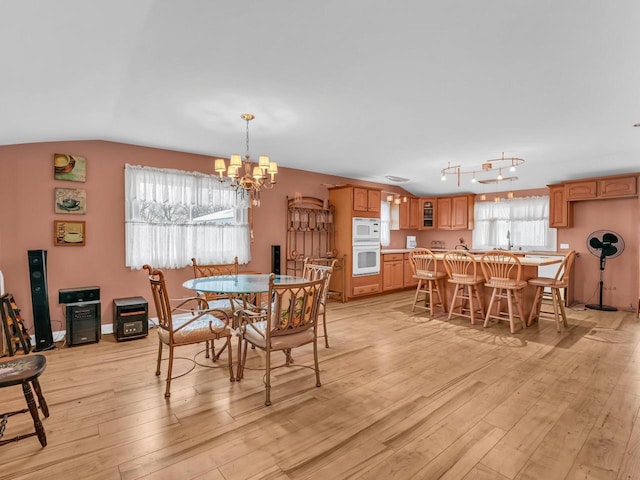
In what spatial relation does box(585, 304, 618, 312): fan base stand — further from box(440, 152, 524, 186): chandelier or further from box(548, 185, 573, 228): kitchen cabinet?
box(440, 152, 524, 186): chandelier

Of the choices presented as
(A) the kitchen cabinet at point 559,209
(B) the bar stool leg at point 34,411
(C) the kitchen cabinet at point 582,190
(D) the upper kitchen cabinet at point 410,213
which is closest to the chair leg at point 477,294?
(A) the kitchen cabinet at point 559,209

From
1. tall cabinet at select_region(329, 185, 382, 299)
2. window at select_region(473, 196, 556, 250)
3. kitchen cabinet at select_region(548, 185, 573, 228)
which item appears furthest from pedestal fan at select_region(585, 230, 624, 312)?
tall cabinet at select_region(329, 185, 382, 299)

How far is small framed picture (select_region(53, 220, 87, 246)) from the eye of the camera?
3.96m

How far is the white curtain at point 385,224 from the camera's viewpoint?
794 cm

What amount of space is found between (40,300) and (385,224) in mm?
6371

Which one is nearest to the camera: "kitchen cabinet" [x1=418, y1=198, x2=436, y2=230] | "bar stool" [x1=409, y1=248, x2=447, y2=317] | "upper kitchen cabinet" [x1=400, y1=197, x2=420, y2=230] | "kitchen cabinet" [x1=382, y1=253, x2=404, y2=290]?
"bar stool" [x1=409, y1=248, x2=447, y2=317]

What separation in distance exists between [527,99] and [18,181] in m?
5.25

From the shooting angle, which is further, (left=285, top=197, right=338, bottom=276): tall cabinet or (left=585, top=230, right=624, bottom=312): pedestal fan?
(left=285, top=197, right=338, bottom=276): tall cabinet

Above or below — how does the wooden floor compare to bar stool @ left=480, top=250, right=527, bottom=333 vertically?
below

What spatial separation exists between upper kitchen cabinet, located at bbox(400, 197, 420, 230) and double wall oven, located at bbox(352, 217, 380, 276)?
5.08 ft

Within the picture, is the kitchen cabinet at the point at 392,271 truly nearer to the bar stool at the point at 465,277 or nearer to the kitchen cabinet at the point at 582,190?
the bar stool at the point at 465,277

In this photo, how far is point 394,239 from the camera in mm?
→ 8234

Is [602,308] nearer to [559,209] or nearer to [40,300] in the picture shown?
[559,209]

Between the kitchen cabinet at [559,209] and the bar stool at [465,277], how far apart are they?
2532mm
